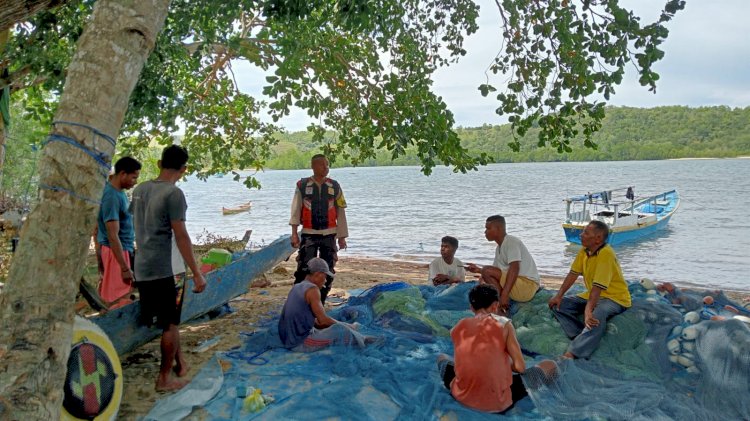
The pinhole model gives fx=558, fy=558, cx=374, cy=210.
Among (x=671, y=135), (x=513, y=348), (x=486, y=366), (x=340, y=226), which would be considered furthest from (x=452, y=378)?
(x=671, y=135)

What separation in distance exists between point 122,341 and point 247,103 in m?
6.42

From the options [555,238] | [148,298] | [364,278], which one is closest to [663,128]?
[555,238]

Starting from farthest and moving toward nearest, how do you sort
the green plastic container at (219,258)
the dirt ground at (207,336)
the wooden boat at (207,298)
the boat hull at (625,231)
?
the boat hull at (625,231) < the green plastic container at (219,258) < the wooden boat at (207,298) < the dirt ground at (207,336)

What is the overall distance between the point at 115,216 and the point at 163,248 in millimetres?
982

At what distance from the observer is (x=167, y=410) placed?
11.5 feet

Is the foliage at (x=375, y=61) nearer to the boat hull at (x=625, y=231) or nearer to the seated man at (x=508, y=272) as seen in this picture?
the seated man at (x=508, y=272)

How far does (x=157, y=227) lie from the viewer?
392cm

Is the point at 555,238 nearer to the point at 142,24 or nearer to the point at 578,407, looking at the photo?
the point at 578,407

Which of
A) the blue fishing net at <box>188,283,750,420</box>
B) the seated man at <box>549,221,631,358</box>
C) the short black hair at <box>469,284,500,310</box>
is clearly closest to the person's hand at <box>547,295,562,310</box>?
the seated man at <box>549,221,631,358</box>

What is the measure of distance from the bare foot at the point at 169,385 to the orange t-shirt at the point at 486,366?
196 centimetres

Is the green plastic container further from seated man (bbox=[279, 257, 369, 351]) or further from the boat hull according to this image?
the boat hull

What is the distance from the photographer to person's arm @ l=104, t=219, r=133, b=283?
4.52m

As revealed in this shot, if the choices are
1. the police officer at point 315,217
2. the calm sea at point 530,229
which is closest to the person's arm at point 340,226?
the police officer at point 315,217

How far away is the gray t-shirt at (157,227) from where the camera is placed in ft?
12.7
